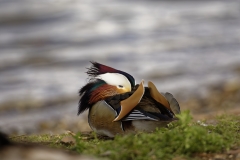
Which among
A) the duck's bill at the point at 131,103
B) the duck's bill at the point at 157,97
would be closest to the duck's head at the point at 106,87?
the duck's bill at the point at 157,97

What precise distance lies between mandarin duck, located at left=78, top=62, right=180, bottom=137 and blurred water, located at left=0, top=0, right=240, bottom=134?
419 cm

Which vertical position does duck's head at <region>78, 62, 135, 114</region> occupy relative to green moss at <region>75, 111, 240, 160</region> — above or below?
above

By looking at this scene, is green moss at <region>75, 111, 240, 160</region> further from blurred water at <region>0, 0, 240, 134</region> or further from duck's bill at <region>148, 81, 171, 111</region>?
blurred water at <region>0, 0, 240, 134</region>

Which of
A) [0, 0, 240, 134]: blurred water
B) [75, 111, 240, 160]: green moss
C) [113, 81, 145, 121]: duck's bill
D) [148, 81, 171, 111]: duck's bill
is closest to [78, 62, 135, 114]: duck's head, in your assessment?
[148, 81, 171, 111]: duck's bill

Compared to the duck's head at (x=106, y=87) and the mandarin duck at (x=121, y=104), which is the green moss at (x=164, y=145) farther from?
the duck's head at (x=106, y=87)

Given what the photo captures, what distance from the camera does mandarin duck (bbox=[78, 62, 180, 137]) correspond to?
4.87m

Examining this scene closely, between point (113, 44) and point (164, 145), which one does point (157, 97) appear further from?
point (113, 44)

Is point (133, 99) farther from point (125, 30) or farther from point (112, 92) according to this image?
point (125, 30)

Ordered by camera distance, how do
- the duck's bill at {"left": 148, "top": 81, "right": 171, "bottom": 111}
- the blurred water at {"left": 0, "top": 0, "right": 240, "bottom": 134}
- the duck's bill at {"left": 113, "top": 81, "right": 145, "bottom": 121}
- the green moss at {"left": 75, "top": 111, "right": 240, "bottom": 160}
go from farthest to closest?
the blurred water at {"left": 0, "top": 0, "right": 240, "bottom": 134} < the duck's bill at {"left": 148, "top": 81, "right": 171, "bottom": 111} < the duck's bill at {"left": 113, "top": 81, "right": 145, "bottom": 121} < the green moss at {"left": 75, "top": 111, "right": 240, "bottom": 160}

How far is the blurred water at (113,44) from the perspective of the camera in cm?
1100

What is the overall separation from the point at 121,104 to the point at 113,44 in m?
8.67

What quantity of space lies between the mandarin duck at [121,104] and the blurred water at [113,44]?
419 centimetres

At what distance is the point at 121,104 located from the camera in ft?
16.2

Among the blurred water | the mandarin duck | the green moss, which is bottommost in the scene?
the green moss
